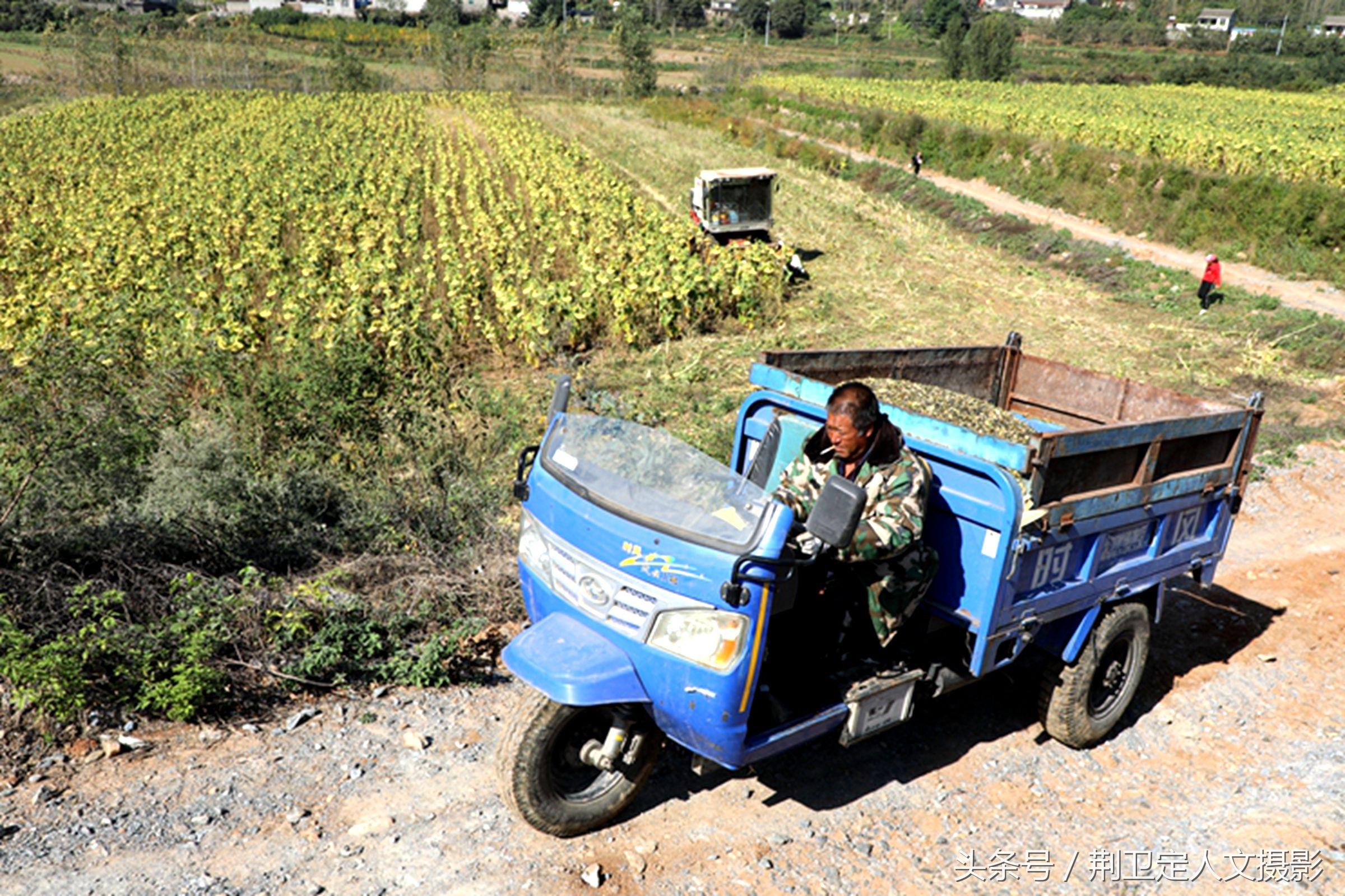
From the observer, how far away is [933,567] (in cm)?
458

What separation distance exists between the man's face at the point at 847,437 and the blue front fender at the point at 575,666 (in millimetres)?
1378

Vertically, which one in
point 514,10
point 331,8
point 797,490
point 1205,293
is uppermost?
point 514,10

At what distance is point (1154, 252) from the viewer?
23.8 m

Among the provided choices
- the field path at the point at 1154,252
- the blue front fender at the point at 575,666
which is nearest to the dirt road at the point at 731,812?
the blue front fender at the point at 575,666

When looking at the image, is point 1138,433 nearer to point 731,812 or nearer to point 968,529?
point 968,529

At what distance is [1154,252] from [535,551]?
23.6 m

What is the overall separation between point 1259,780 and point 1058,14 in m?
151

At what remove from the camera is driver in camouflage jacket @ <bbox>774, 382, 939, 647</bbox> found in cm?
433

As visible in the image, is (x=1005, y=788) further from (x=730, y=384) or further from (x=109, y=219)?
(x=109, y=219)

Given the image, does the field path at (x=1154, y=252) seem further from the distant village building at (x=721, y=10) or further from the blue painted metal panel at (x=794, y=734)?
the distant village building at (x=721, y=10)

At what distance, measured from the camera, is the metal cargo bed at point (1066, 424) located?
4.65m

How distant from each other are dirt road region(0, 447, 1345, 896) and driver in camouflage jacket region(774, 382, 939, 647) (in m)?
1.04

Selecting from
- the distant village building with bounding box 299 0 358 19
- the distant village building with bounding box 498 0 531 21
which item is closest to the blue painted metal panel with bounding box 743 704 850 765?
the distant village building with bounding box 299 0 358 19

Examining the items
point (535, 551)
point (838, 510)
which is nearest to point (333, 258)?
point (535, 551)
